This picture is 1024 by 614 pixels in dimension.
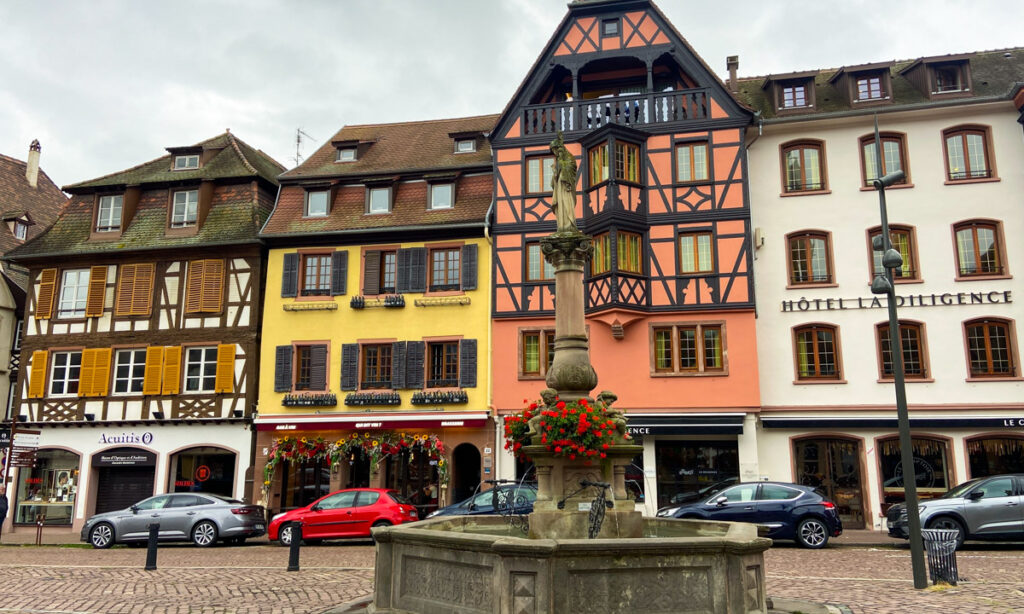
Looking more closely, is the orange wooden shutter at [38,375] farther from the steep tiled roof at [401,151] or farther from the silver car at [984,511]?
the silver car at [984,511]

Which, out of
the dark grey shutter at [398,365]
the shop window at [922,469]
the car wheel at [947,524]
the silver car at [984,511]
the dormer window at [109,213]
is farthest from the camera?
the dormer window at [109,213]

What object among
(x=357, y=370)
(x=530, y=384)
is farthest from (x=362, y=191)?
(x=530, y=384)

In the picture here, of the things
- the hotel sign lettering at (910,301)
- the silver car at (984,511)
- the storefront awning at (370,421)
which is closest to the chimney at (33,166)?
the storefront awning at (370,421)

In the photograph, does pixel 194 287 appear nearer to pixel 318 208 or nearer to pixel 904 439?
pixel 318 208

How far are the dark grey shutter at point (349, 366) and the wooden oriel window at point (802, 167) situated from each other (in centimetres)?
1403

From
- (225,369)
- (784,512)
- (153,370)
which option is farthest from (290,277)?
(784,512)

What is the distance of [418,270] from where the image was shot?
26.6 metres

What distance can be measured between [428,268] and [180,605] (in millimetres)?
16621

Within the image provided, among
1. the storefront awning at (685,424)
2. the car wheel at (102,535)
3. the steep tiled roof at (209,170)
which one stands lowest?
the car wheel at (102,535)

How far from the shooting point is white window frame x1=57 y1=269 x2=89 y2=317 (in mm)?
28703

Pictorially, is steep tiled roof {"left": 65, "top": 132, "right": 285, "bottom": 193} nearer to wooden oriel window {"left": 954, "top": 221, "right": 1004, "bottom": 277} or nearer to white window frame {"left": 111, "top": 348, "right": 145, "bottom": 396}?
white window frame {"left": 111, "top": 348, "right": 145, "bottom": 396}

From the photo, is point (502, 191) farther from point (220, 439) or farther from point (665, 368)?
point (220, 439)

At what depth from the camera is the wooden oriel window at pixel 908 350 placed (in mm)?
23422

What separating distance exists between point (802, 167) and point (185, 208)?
67.1 ft
